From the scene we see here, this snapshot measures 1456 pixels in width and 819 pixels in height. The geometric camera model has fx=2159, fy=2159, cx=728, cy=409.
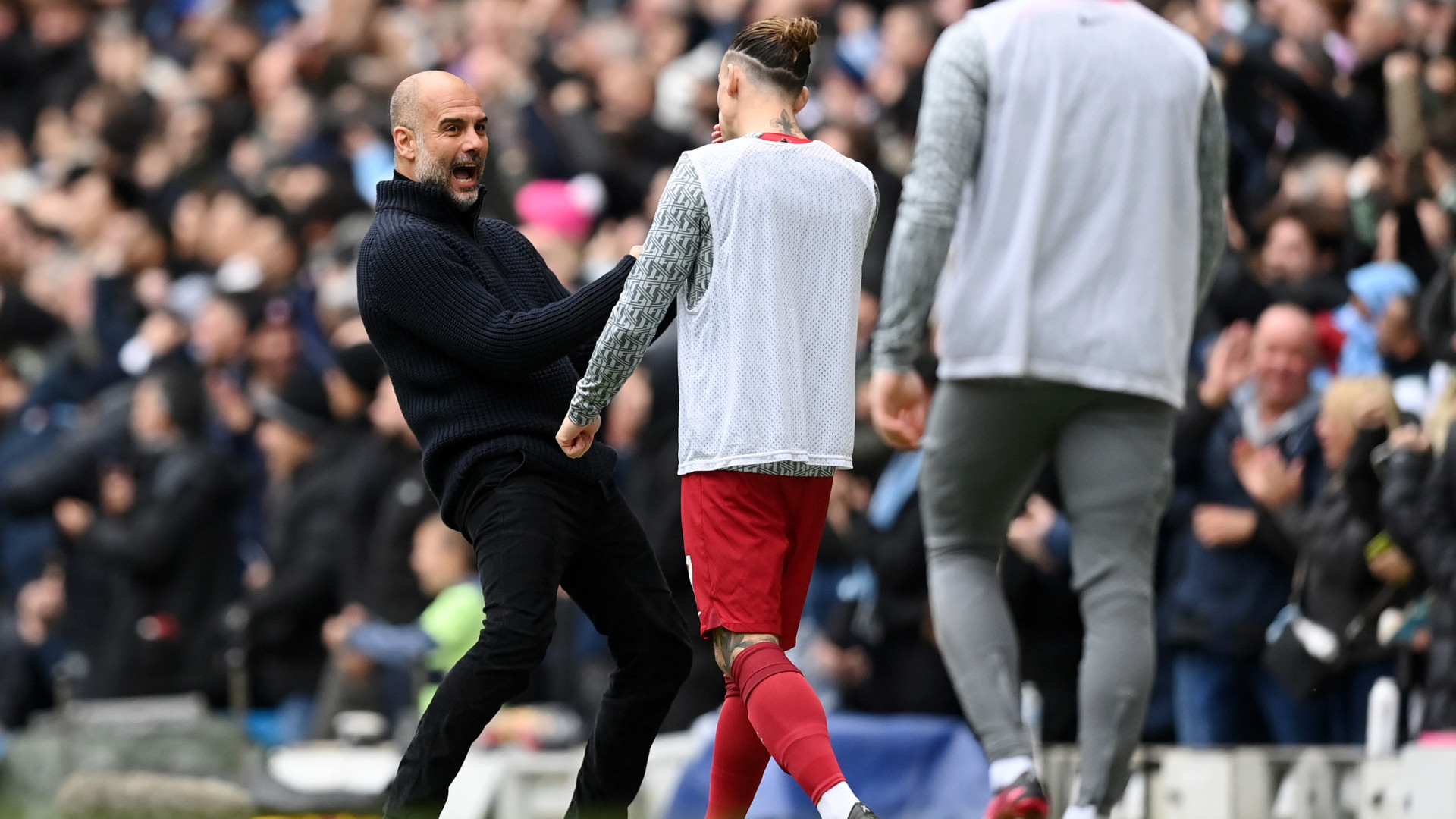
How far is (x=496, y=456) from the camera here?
17.4ft

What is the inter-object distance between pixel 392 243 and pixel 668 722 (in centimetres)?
431

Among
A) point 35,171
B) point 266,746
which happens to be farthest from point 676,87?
point 35,171

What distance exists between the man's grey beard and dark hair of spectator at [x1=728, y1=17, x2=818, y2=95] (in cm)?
78

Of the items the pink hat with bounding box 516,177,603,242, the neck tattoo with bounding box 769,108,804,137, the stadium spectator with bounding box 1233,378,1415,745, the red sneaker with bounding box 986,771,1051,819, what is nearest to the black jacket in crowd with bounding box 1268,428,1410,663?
the stadium spectator with bounding box 1233,378,1415,745

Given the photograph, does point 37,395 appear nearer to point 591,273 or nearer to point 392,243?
point 591,273

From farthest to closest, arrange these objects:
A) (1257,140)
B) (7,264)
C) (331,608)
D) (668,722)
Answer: (7,264) → (331,608) → (1257,140) → (668,722)

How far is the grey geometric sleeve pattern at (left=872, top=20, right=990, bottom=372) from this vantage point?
5500mm

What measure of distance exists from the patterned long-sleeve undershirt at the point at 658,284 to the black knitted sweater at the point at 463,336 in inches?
6.4

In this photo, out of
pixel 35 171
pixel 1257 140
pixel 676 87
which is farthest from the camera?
pixel 35 171

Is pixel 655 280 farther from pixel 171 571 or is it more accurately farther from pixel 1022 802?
pixel 171 571

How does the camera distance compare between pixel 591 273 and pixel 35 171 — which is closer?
pixel 591 273

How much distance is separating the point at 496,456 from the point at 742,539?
68 centimetres

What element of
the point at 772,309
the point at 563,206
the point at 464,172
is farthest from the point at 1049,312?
the point at 563,206

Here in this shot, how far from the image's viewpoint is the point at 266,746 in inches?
417
